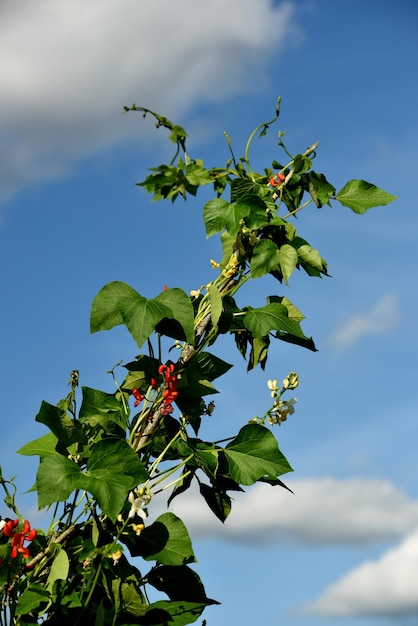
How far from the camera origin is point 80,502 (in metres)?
3.03

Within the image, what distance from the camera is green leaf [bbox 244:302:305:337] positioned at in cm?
324

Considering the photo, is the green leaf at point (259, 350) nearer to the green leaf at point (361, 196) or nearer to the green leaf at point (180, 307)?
the green leaf at point (180, 307)

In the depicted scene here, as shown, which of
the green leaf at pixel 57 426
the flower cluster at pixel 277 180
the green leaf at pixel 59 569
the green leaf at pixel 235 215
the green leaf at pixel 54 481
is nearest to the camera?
the green leaf at pixel 54 481

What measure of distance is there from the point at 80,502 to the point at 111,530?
0.51 ft

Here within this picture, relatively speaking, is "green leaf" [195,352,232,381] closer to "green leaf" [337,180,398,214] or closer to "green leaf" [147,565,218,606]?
"green leaf" [147,565,218,606]

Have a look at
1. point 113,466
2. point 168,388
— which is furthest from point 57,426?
point 168,388

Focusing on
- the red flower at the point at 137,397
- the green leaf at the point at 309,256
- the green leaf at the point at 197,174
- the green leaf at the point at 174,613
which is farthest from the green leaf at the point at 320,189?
the green leaf at the point at 174,613

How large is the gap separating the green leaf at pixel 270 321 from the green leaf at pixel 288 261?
0.14m

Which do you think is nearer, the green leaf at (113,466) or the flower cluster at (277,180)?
the green leaf at (113,466)

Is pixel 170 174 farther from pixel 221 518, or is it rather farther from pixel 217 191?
pixel 221 518

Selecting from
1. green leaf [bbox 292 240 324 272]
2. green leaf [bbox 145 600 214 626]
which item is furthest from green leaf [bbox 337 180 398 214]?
green leaf [bbox 145 600 214 626]

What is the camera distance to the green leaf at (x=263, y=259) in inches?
131

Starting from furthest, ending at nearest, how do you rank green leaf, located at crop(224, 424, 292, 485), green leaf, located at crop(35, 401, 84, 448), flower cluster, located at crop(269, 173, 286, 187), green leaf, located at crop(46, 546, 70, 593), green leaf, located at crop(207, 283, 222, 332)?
flower cluster, located at crop(269, 173, 286, 187)
green leaf, located at crop(207, 283, 222, 332)
green leaf, located at crop(224, 424, 292, 485)
green leaf, located at crop(35, 401, 84, 448)
green leaf, located at crop(46, 546, 70, 593)

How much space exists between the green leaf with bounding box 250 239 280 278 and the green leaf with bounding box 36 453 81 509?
1.11m
